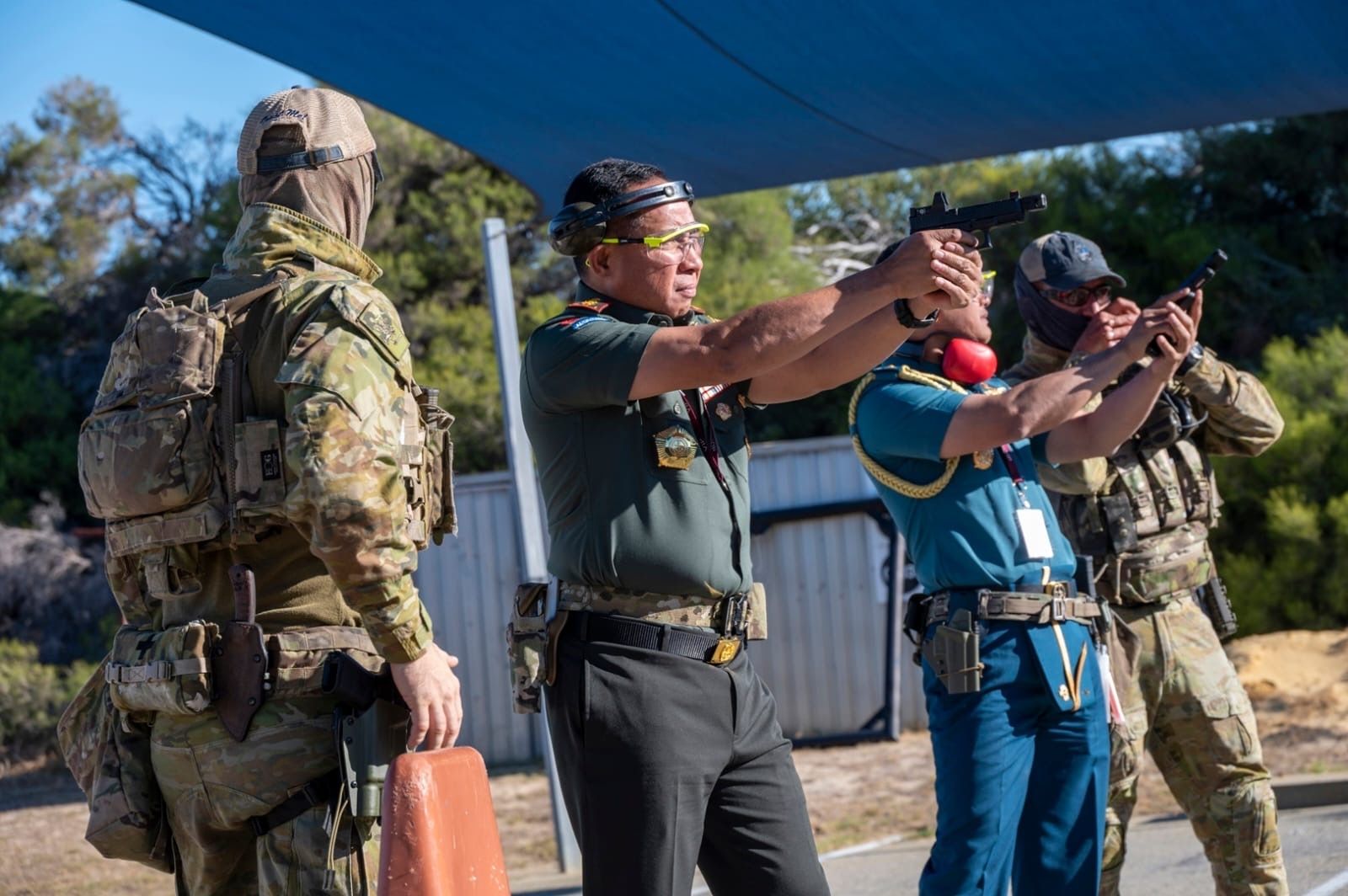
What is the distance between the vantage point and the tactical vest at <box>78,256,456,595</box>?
2770 mm

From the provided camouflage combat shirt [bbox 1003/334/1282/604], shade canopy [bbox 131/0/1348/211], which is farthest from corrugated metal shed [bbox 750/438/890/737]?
camouflage combat shirt [bbox 1003/334/1282/604]

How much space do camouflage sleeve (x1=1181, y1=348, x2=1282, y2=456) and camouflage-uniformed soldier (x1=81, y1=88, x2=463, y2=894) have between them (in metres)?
2.77

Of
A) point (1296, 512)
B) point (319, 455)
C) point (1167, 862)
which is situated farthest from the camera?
point (1296, 512)

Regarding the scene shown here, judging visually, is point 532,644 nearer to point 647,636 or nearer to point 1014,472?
point 647,636

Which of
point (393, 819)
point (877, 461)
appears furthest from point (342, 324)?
point (877, 461)

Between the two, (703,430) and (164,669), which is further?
(703,430)

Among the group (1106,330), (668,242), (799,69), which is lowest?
(1106,330)

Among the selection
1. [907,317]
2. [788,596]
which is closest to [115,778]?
[907,317]

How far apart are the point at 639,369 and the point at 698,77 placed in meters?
2.93

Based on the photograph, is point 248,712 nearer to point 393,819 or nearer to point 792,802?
point 393,819

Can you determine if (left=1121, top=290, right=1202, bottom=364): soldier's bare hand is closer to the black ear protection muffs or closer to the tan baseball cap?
the black ear protection muffs

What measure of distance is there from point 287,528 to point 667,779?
90 centimetres

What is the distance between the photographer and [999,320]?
15.9 meters

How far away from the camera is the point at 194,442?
2.79 metres
